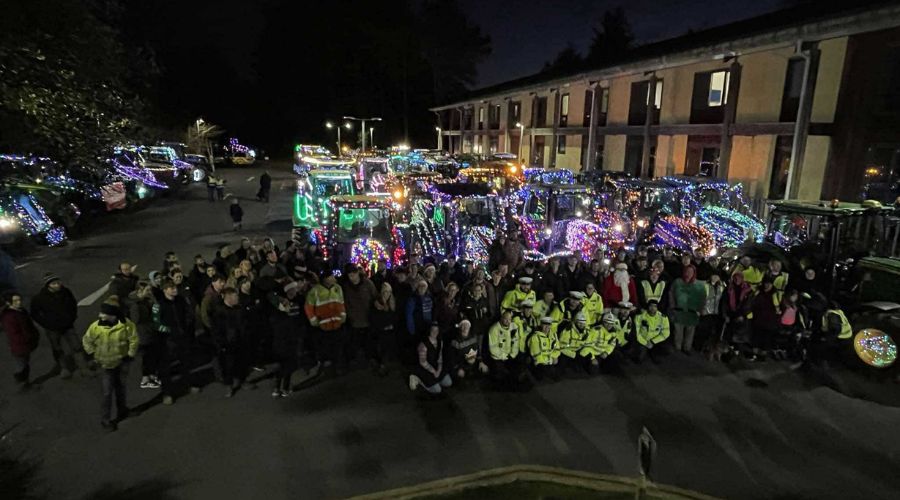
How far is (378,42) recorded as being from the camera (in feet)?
204

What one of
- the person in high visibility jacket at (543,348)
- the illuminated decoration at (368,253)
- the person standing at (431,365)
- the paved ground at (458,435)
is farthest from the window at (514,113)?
the person standing at (431,365)

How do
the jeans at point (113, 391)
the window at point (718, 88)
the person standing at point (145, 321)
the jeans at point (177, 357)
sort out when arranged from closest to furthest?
the jeans at point (113, 391)
the person standing at point (145, 321)
the jeans at point (177, 357)
the window at point (718, 88)

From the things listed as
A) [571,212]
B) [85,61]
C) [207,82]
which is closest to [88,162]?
[85,61]

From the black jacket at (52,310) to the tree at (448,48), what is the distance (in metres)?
59.9

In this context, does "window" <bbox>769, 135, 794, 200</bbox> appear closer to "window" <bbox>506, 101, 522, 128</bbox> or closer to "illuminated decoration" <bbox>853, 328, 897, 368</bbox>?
"illuminated decoration" <bbox>853, 328, 897, 368</bbox>

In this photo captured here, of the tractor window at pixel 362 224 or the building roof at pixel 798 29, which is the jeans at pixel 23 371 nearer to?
the tractor window at pixel 362 224

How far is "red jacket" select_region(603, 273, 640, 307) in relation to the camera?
903cm

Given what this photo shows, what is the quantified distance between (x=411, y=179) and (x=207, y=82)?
204 feet

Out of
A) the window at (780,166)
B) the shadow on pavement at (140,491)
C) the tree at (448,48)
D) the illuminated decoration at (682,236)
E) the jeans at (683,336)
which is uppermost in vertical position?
the tree at (448,48)

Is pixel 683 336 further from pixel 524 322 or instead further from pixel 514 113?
pixel 514 113

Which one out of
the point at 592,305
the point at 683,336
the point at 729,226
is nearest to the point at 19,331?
the point at 592,305

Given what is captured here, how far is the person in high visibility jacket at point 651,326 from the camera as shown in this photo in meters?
8.48

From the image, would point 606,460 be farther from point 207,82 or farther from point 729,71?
point 207,82

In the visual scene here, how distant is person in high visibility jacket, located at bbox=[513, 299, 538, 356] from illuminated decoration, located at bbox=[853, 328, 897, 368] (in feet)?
15.7
